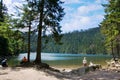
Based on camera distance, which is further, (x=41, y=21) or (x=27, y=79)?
(x=41, y=21)

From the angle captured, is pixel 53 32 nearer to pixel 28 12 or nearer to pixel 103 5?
pixel 28 12

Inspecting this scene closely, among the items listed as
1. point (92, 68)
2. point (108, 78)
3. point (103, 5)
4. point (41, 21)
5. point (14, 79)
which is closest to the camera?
point (14, 79)

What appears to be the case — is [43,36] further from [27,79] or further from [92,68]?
[27,79]

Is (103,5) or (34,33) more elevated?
(103,5)

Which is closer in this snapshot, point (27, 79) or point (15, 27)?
point (27, 79)

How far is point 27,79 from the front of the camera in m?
21.6

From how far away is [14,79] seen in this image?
69.4ft

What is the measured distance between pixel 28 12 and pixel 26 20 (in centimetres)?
98

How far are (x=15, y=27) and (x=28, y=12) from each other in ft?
7.75

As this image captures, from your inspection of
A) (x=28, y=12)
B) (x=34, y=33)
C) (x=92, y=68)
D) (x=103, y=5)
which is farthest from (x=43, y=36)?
(x=103, y=5)

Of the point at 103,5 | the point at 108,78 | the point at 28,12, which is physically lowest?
the point at 108,78

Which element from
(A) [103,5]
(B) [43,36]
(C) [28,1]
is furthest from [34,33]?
(A) [103,5]

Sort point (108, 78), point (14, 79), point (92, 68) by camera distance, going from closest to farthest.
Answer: point (14, 79) → point (108, 78) → point (92, 68)

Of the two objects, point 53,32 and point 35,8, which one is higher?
point 35,8
